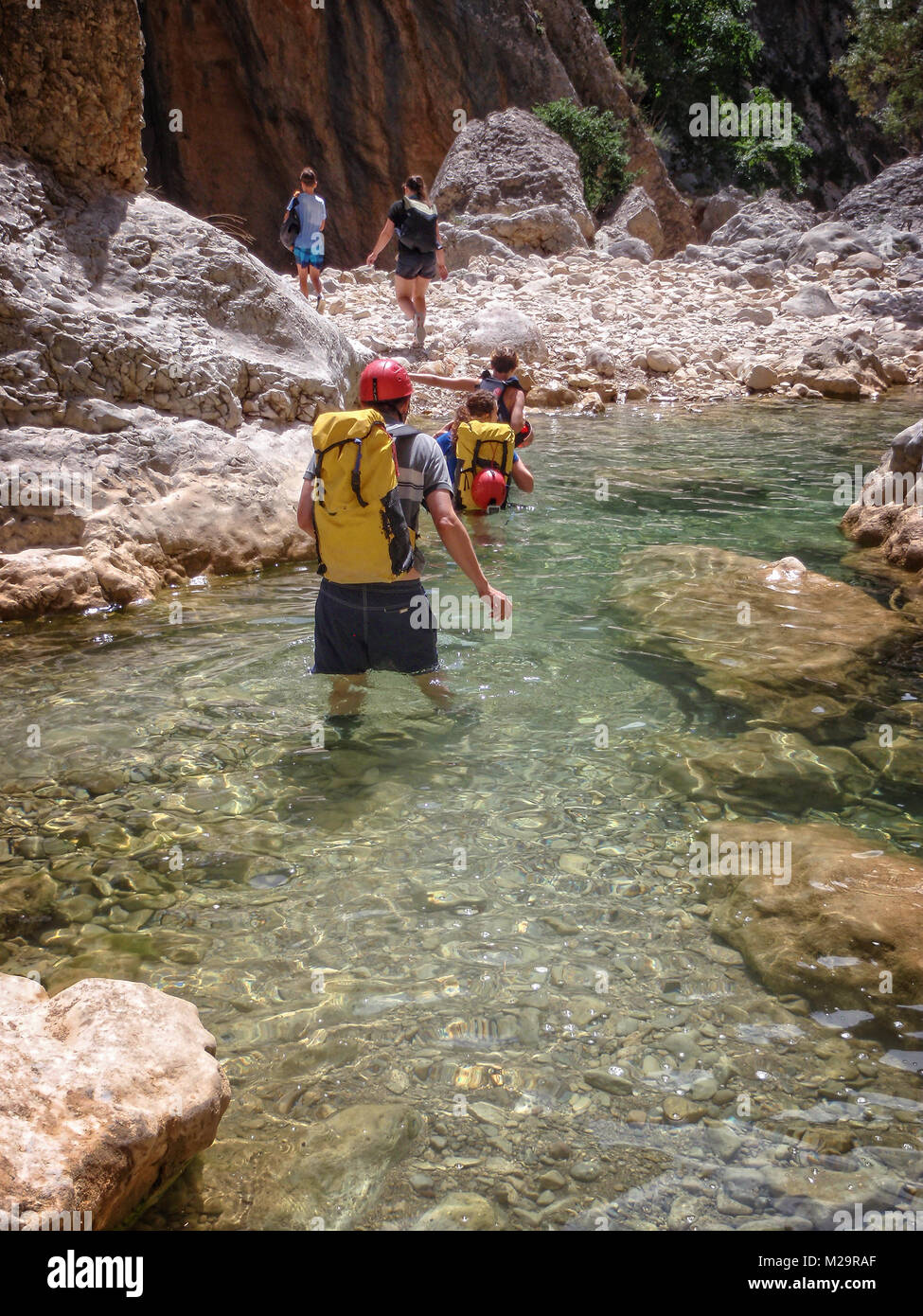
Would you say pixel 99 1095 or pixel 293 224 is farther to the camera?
pixel 293 224

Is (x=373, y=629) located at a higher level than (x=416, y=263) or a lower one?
lower

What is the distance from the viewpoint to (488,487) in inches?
289

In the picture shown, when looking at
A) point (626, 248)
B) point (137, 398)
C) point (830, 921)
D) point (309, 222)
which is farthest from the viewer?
point (626, 248)

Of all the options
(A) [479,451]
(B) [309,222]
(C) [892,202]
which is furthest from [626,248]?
(A) [479,451]

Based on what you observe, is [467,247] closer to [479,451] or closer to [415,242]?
[415,242]

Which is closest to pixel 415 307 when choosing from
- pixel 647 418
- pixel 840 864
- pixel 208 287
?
pixel 647 418

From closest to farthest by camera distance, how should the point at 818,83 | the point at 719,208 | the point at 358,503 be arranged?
the point at 358,503, the point at 719,208, the point at 818,83

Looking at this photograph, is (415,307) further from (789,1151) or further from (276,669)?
(789,1151)

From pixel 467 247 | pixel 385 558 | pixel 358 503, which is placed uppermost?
pixel 467 247

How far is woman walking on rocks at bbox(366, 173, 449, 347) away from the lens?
1166 cm

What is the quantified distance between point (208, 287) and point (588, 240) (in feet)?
51.6

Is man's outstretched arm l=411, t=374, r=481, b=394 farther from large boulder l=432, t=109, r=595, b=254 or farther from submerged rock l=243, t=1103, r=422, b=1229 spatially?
large boulder l=432, t=109, r=595, b=254

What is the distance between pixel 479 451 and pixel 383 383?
3.53 metres

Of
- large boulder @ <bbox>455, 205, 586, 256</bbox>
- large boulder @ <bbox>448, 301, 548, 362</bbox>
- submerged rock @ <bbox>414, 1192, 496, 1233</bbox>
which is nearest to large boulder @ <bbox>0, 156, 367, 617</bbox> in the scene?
submerged rock @ <bbox>414, 1192, 496, 1233</bbox>
